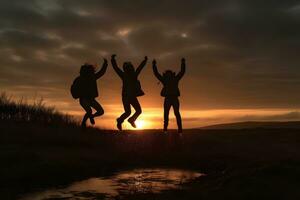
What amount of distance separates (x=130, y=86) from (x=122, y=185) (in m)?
8.12

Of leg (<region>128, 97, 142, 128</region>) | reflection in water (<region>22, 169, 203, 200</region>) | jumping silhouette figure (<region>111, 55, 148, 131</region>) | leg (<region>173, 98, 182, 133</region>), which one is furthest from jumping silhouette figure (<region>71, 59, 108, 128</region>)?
reflection in water (<region>22, 169, 203, 200</region>)

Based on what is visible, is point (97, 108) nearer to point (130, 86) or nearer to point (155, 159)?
point (130, 86)

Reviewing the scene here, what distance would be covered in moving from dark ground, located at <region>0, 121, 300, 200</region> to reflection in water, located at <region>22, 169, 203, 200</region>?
46cm

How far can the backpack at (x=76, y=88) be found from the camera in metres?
16.5

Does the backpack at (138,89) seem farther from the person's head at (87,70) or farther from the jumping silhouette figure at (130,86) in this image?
the person's head at (87,70)

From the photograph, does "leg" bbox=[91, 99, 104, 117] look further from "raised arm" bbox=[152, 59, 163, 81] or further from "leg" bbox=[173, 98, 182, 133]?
"leg" bbox=[173, 98, 182, 133]

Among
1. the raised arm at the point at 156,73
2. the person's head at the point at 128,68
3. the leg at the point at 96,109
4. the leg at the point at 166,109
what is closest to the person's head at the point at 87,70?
the leg at the point at 96,109

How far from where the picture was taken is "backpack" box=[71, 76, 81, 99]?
16.5 meters

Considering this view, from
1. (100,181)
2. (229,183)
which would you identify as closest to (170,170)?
(100,181)

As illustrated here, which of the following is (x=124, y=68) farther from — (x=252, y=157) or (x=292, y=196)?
(x=292, y=196)

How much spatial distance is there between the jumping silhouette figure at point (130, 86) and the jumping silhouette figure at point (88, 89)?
30.7 inches

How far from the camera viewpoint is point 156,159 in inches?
523

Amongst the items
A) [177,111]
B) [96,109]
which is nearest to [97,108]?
[96,109]

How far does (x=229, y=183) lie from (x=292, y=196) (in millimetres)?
1058
